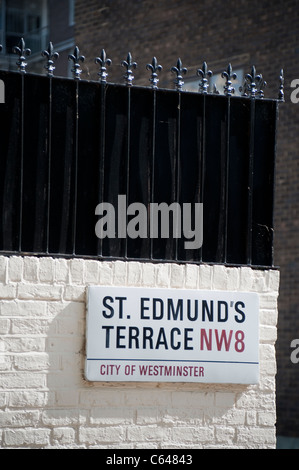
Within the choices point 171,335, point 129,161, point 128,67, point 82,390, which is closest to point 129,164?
point 129,161

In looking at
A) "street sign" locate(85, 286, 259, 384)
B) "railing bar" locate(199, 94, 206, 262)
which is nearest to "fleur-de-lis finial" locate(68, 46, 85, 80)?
"railing bar" locate(199, 94, 206, 262)

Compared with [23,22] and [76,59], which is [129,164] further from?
[23,22]

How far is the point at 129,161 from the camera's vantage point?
647 cm

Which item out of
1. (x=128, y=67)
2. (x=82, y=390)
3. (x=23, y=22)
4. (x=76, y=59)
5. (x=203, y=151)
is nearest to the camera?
(x=82, y=390)

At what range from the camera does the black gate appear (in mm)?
6266

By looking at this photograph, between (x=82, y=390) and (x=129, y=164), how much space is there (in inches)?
62.7

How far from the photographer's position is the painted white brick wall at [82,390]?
602 centimetres

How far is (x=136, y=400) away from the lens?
6.23 metres

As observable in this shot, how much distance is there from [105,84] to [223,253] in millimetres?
1456

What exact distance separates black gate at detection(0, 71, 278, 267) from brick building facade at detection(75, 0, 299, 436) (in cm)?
652

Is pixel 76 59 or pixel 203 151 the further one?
pixel 203 151

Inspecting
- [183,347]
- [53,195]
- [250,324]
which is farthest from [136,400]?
[53,195]

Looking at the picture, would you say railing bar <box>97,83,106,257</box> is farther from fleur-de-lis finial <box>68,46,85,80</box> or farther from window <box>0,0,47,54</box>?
window <box>0,0,47,54</box>

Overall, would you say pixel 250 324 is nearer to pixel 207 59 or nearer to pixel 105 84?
pixel 105 84
